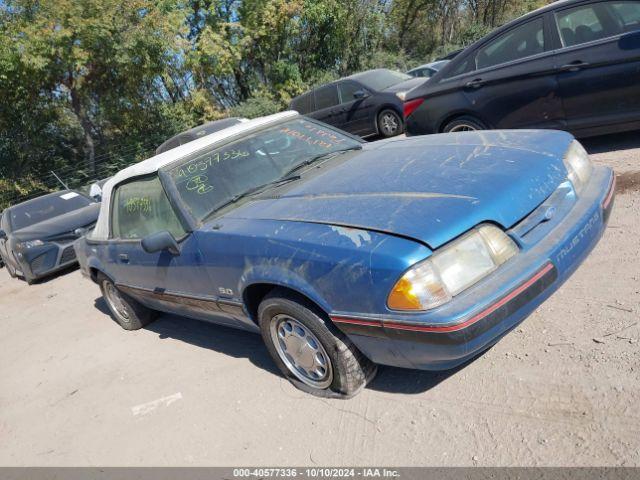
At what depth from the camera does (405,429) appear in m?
2.80

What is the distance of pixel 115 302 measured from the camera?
5363mm

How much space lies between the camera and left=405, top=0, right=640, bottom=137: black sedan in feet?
16.5

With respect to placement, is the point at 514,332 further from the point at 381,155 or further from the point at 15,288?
the point at 15,288

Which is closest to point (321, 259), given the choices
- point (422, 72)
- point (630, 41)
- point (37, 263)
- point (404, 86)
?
point (630, 41)

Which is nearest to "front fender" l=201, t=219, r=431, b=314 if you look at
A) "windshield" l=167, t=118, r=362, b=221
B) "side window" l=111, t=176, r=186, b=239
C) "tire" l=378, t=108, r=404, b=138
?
"windshield" l=167, t=118, r=362, b=221

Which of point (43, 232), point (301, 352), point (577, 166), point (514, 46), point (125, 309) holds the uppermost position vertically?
point (514, 46)

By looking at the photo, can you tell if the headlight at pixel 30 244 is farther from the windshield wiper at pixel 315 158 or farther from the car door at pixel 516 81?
the car door at pixel 516 81

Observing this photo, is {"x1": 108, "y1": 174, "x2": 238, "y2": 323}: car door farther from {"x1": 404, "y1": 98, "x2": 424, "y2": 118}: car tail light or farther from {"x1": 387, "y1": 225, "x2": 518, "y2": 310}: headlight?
{"x1": 404, "y1": 98, "x2": 424, "y2": 118}: car tail light

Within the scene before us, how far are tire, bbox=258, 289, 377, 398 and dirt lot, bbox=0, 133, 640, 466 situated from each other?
11cm

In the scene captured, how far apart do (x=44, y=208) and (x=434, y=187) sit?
A: 906cm

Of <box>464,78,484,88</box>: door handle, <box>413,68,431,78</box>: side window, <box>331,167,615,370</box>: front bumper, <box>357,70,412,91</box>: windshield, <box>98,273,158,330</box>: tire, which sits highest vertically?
<box>464,78,484,88</box>: door handle

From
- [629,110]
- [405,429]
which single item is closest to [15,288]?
[405,429]

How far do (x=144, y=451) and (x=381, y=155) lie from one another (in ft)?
7.91

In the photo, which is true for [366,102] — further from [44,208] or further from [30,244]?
[30,244]
